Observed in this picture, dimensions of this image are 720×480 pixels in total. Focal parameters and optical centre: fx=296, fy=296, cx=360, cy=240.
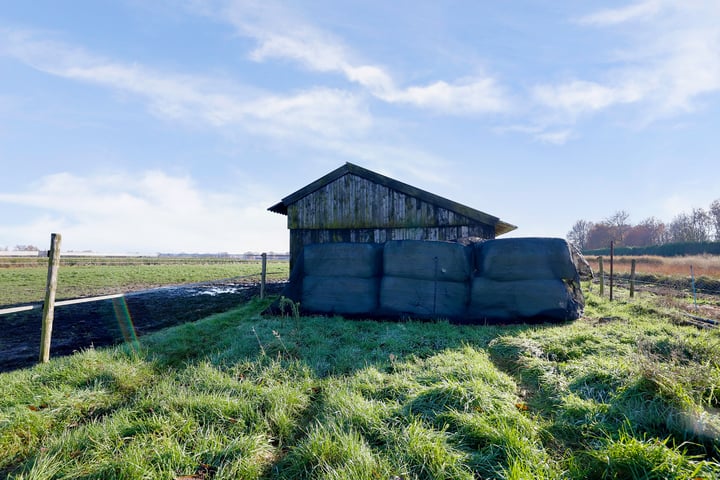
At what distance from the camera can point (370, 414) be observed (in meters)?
2.53

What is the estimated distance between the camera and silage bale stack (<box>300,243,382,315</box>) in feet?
22.4

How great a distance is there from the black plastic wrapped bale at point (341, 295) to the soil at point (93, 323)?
3.19m

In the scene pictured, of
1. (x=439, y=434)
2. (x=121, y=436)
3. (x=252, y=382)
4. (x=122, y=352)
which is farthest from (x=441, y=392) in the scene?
(x=122, y=352)

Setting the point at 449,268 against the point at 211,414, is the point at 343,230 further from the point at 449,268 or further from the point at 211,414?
the point at 211,414

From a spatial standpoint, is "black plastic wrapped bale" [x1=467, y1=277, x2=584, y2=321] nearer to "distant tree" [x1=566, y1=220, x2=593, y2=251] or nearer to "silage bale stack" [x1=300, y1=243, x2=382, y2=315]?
"silage bale stack" [x1=300, y1=243, x2=382, y2=315]

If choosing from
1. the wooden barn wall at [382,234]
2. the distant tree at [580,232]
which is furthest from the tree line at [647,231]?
the wooden barn wall at [382,234]

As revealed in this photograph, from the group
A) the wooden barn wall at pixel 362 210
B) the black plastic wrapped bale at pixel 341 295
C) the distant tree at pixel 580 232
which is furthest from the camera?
the distant tree at pixel 580 232

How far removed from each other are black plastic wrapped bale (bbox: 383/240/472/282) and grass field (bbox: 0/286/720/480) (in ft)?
7.43

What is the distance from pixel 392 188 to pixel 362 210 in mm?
1277

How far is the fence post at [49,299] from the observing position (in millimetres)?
4246

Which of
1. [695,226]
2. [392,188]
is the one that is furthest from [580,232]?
[392,188]

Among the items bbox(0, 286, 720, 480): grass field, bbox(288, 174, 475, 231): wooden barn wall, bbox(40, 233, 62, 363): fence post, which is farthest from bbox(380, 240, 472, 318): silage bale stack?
bbox(40, 233, 62, 363): fence post

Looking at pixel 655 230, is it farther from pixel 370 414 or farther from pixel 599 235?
pixel 370 414

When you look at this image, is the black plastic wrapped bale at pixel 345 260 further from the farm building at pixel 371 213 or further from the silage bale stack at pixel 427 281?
the farm building at pixel 371 213
